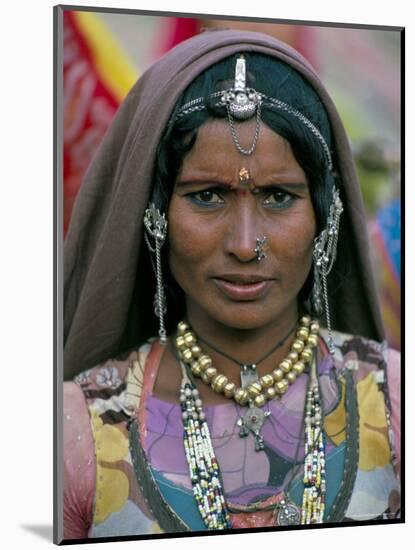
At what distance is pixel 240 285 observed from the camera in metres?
3.83

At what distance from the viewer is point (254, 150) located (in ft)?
12.4

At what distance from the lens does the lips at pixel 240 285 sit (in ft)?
12.5

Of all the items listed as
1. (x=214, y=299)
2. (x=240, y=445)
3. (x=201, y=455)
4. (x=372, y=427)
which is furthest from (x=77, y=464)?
(x=372, y=427)

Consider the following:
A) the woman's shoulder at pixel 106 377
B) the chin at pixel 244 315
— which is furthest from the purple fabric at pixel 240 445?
the chin at pixel 244 315

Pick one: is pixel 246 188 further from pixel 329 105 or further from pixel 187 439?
pixel 187 439

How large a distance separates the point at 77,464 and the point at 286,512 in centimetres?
68

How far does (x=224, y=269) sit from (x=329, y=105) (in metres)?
0.58

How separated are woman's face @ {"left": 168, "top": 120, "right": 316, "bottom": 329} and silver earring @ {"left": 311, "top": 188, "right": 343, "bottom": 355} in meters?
0.07

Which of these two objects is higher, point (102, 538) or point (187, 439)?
point (187, 439)

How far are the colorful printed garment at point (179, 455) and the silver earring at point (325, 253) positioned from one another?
6.3 inches

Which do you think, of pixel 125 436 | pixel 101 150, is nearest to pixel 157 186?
pixel 101 150

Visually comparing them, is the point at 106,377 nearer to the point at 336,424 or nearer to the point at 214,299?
the point at 214,299

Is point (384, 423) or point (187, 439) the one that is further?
point (384, 423)

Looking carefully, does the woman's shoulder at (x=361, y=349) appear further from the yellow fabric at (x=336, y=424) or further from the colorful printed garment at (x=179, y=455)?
the yellow fabric at (x=336, y=424)
